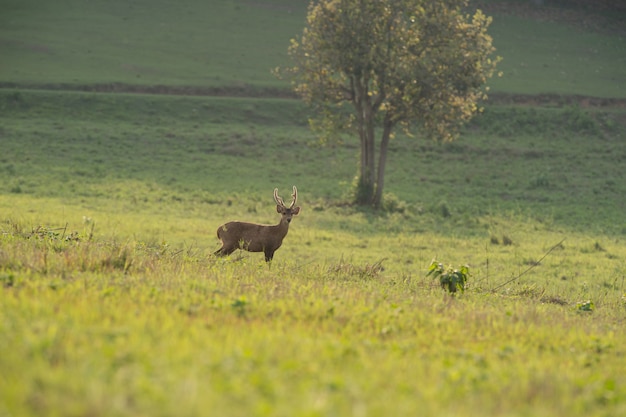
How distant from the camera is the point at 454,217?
3119cm

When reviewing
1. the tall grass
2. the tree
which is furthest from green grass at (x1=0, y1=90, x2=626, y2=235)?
the tall grass

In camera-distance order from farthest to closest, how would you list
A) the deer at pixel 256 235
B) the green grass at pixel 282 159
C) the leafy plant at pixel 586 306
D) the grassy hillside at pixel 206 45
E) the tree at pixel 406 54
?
1. the grassy hillside at pixel 206 45
2. the green grass at pixel 282 159
3. the tree at pixel 406 54
4. the deer at pixel 256 235
5. the leafy plant at pixel 586 306

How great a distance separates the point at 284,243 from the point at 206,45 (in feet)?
146

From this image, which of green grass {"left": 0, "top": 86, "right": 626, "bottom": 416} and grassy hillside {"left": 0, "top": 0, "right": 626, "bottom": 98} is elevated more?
grassy hillside {"left": 0, "top": 0, "right": 626, "bottom": 98}

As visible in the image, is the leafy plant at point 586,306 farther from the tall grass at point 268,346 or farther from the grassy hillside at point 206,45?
the grassy hillside at point 206,45

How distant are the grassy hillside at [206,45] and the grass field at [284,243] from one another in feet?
1.16

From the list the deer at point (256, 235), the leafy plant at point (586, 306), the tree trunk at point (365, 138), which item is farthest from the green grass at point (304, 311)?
the tree trunk at point (365, 138)

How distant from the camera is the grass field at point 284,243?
5.73 meters

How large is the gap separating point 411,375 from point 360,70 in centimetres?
2591

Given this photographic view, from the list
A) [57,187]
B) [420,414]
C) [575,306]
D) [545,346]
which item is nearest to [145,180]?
[57,187]

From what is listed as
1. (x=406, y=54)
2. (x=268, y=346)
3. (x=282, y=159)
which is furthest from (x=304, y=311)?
(x=282, y=159)

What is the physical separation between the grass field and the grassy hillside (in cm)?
35

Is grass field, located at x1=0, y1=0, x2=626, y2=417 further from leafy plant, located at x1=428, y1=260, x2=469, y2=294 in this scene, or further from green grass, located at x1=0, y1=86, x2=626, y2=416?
leafy plant, located at x1=428, y1=260, x2=469, y2=294

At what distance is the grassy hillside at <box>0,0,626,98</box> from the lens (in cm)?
5500
